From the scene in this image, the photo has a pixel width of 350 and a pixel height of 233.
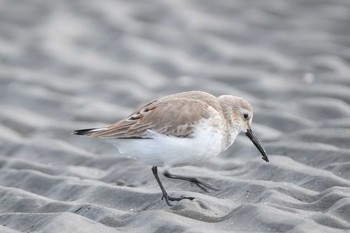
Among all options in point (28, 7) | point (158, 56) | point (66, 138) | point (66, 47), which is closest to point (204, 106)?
point (66, 138)

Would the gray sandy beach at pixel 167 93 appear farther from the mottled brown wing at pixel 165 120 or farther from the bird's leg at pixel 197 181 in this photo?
the mottled brown wing at pixel 165 120

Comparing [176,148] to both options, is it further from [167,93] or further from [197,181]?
[167,93]

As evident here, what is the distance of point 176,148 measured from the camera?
225 inches

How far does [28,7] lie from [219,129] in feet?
20.2

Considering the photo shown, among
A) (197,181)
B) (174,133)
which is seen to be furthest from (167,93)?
(174,133)

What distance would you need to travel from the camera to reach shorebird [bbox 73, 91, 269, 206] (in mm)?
5738

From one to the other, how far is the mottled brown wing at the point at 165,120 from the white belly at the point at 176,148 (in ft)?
0.17

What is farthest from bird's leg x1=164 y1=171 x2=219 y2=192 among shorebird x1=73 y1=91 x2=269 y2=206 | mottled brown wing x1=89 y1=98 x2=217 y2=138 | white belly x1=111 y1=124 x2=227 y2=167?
mottled brown wing x1=89 y1=98 x2=217 y2=138

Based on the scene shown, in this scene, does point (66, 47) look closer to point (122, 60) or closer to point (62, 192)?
point (122, 60)

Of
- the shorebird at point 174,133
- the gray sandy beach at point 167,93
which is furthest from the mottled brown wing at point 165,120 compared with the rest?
the gray sandy beach at point 167,93

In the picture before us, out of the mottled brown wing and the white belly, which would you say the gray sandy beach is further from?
the mottled brown wing

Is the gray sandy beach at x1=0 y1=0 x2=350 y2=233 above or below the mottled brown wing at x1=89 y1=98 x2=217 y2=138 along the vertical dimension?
below

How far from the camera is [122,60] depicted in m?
10.1

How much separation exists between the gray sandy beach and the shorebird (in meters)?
0.28
